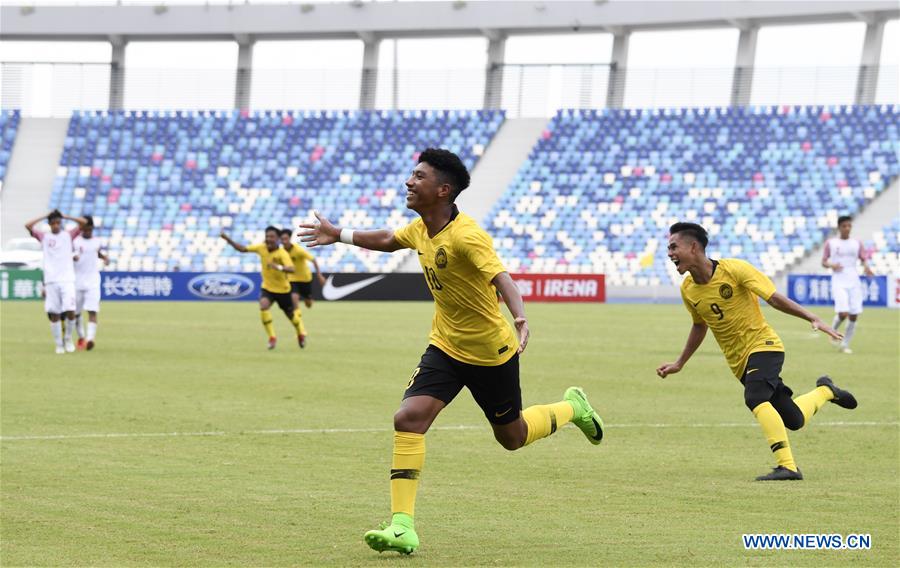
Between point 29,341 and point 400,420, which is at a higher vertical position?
point 400,420

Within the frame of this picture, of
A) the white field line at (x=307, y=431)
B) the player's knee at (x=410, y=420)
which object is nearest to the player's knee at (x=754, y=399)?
the white field line at (x=307, y=431)

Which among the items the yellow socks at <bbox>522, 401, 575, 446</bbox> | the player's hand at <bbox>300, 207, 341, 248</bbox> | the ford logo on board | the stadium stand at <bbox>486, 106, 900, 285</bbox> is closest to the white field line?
the yellow socks at <bbox>522, 401, 575, 446</bbox>

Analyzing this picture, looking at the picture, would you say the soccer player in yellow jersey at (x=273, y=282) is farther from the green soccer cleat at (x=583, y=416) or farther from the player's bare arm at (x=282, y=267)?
the green soccer cleat at (x=583, y=416)

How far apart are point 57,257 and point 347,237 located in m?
15.3

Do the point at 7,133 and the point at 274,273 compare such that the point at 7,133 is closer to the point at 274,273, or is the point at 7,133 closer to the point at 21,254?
the point at 21,254

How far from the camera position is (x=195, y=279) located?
47.8 m

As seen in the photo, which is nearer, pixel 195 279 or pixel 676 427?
pixel 676 427

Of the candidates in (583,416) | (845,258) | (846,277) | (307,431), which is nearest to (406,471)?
(583,416)

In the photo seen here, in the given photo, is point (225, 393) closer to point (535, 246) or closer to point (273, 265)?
point (273, 265)

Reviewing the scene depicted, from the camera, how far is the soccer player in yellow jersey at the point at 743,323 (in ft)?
33.7

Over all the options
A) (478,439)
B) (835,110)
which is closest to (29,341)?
(478,439)

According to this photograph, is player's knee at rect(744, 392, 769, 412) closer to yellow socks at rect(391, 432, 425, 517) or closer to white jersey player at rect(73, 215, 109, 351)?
yellow socks at rect(391, 432, 425, 517)

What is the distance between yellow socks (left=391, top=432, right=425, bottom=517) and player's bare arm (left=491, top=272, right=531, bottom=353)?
2.68 feet

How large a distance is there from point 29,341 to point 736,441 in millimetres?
17031
